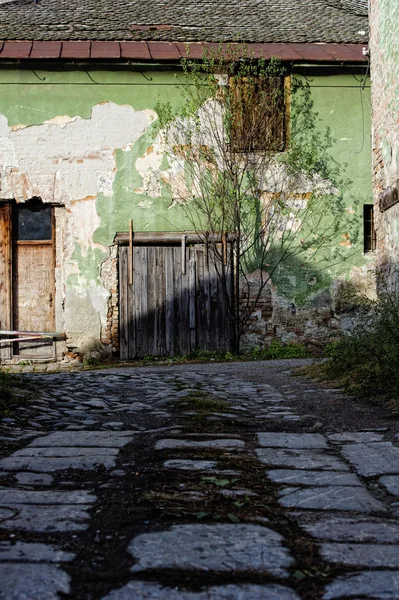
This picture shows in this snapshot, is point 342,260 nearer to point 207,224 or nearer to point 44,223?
point 207,224

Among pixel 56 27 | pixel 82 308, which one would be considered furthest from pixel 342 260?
pixel 56 27

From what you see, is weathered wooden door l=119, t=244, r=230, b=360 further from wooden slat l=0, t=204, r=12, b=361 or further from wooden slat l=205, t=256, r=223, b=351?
wooden slat l=0, t=204, r=12, b=361

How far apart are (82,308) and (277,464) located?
873cm

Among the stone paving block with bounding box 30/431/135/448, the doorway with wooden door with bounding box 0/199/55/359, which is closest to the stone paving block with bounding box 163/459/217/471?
the stone paving block with bounding box 30/431/135/448

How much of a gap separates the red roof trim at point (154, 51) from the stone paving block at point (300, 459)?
9149mm

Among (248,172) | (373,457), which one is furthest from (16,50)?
(373,457)

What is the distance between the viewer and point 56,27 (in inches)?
479

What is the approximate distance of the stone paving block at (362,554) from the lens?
1.95m

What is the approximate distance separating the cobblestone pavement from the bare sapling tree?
687 cm

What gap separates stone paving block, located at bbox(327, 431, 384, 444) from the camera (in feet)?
12.6

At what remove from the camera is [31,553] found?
2.01m

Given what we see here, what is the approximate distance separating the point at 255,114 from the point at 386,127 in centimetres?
374

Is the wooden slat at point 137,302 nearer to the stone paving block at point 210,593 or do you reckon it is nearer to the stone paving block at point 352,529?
the stone paving block at point 352,529

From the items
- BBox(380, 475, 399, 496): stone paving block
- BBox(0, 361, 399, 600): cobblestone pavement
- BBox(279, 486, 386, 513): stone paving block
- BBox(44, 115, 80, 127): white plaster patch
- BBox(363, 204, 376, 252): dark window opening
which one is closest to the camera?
BBox(0, 361, 399, 600): cobblestone pavement
